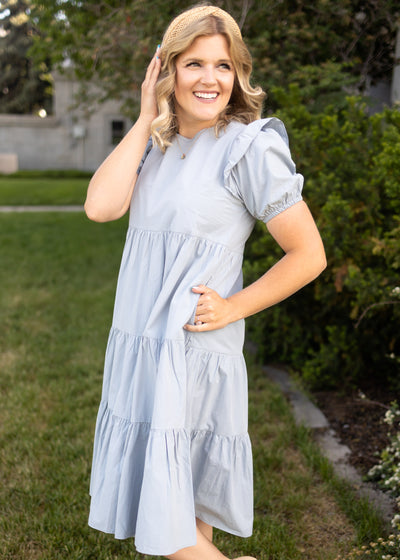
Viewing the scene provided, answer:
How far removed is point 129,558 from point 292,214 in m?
1.60

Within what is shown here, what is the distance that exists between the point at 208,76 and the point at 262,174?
33 cm

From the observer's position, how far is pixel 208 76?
1.63 metres

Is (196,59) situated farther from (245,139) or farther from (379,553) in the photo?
(379,553)

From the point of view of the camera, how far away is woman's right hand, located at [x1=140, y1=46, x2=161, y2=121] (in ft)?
5.57

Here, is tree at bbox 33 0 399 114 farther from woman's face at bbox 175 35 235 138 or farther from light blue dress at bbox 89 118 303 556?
light blue dress at bbox 89 118 303 556

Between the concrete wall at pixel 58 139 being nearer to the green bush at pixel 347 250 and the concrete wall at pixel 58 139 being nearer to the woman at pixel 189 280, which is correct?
the green bush at pixel 347 250

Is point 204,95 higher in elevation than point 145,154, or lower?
higher

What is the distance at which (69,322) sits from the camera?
5.47 meters

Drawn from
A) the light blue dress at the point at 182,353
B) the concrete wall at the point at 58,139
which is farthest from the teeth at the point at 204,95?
the concrete wall at the point at 58,139

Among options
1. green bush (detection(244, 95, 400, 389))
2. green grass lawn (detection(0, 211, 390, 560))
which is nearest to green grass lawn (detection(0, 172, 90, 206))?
green grass lawn (detection(0, 211, 390, 560))

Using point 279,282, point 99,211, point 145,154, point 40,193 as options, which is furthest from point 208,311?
point 40,193

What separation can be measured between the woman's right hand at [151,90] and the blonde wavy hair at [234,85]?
2 centimetres

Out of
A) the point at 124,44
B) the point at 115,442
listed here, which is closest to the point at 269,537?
the point at 115,442

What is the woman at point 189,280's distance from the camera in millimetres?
1589
